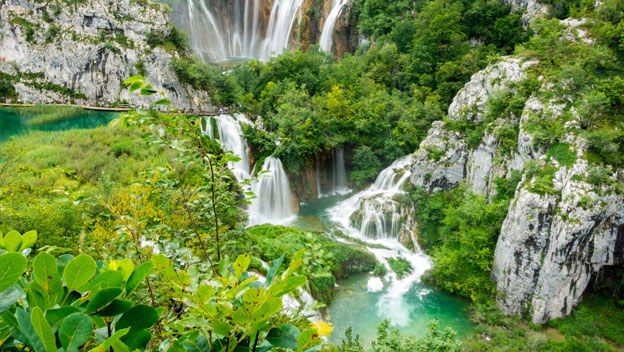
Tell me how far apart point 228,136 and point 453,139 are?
10.2m

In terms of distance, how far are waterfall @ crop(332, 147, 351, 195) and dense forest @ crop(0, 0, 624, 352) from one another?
24 cm

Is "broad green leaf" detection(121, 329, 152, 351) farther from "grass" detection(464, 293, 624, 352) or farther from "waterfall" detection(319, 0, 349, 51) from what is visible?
"waterfall" detection(319, 0, 349, 51)

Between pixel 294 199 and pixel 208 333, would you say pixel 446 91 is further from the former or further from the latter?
pixel 208 333

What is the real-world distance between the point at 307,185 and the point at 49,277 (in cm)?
1652

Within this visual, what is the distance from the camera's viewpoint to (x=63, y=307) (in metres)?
0.69

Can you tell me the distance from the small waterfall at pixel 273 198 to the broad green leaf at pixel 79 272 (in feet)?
47.6

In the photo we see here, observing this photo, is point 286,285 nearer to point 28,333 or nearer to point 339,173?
point 28,333

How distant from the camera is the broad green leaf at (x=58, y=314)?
27.7 inches

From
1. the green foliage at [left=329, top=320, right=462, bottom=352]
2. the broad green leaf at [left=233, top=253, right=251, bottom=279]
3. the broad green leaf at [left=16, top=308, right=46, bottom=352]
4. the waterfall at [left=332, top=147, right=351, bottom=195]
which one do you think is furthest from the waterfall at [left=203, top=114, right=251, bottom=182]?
the broad green leaf at [left=16, top=308, right=46, bottom=352]

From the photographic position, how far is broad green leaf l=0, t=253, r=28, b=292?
666 mm

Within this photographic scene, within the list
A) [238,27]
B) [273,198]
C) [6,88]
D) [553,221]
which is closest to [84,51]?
[6,88]

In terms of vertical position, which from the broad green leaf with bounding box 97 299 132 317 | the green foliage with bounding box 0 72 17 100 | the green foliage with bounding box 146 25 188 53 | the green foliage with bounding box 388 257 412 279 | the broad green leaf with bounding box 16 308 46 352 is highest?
the green foliage with bounding box 146 25 188 53

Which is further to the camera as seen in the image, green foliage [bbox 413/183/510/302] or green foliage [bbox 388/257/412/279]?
green foliage [bbox 388/257/412/279]

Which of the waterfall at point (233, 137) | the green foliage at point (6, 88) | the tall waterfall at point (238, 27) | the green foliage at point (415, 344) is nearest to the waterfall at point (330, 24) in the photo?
the tall waterfall at point (238, 27)
